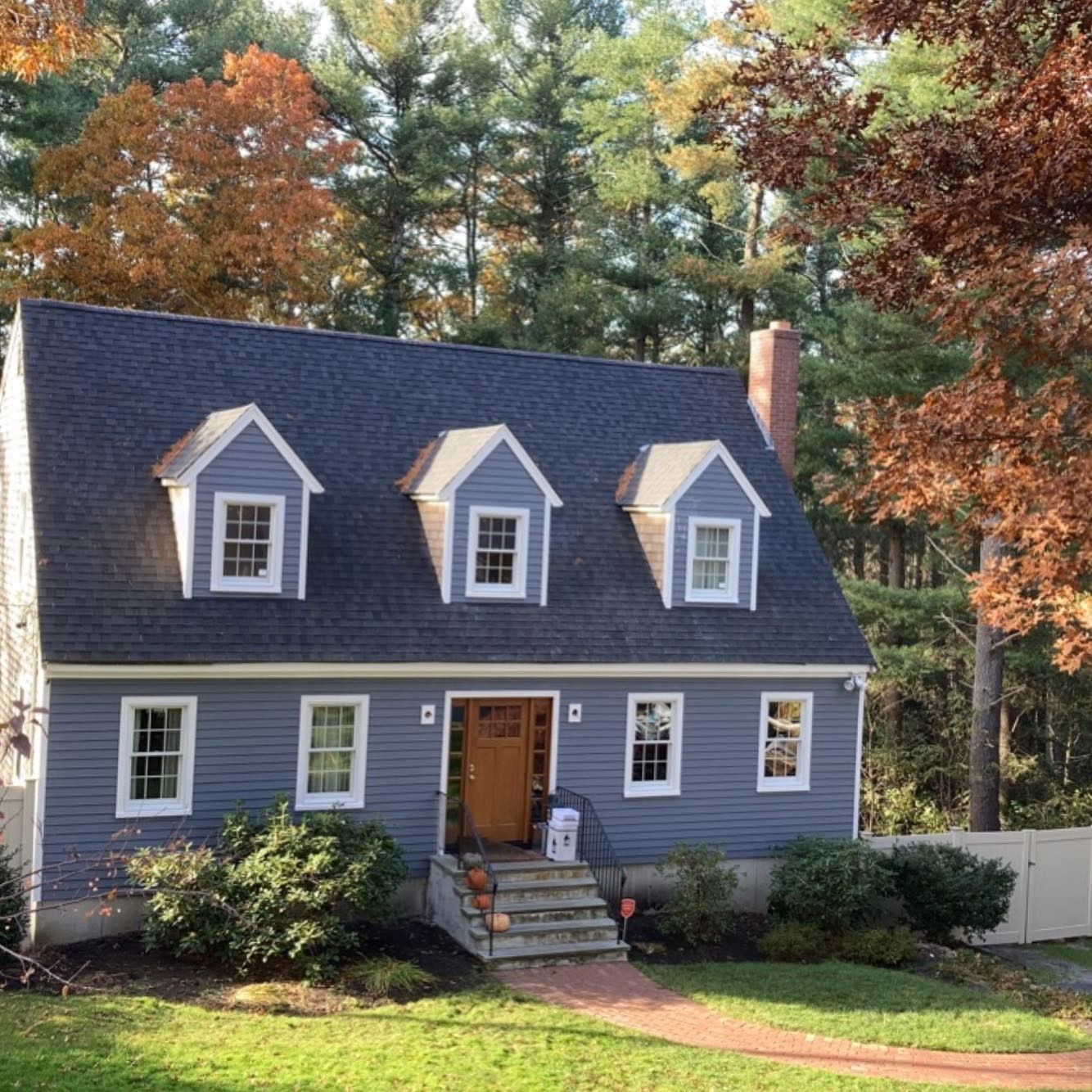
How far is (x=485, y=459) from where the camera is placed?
19.6m

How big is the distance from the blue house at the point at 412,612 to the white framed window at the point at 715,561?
4 cm

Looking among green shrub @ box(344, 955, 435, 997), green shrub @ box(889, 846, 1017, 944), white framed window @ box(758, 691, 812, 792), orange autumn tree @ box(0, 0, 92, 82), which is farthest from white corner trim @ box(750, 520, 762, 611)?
orange autumn tree @ box(0, 0, 92, 82)

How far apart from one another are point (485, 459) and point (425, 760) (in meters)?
4.58

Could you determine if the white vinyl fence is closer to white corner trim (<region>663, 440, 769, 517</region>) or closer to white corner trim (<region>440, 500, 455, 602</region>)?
white corner trim (<region>663, 440, 769, 517</region>)

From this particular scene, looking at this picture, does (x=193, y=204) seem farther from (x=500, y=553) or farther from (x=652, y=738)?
(x=652, y=738)

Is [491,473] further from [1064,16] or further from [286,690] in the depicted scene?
[1064,16]

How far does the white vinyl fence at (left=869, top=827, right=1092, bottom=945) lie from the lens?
21562 mm

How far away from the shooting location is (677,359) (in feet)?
134

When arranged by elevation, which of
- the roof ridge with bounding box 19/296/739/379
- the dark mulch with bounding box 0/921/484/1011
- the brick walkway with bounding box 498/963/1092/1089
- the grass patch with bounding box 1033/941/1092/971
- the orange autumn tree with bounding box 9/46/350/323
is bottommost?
the grass patch with bounding box 1033/941/1092/971

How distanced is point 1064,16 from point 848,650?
11.4 metres

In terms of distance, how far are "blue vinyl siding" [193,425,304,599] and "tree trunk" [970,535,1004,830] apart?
14.6m

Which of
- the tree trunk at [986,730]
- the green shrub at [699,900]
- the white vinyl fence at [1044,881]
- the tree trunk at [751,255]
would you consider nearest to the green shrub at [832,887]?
the green shrub at [699,900]

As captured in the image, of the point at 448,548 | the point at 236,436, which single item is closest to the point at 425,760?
the point at 448,548

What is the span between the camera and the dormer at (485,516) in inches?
769
